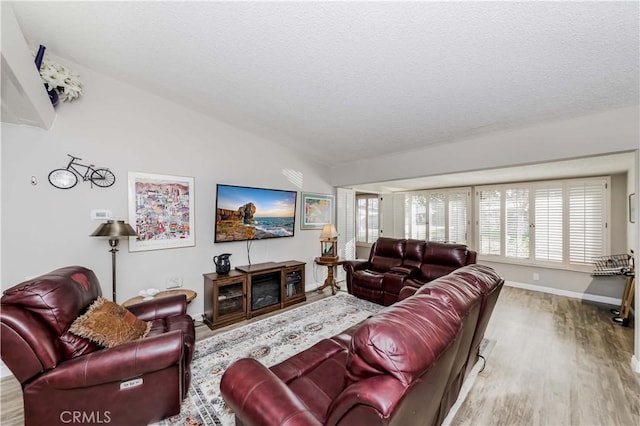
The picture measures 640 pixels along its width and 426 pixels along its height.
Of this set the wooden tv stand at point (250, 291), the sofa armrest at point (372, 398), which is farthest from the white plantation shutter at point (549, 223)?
the sofa armrest at point (372, 398)

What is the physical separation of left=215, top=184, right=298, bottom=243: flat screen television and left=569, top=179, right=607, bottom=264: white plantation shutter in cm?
502

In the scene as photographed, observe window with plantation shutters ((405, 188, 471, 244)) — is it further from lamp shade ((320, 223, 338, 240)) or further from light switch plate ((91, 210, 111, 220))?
light switch plate ((91, 210, 111, 220))

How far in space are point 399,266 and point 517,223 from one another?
114 inches

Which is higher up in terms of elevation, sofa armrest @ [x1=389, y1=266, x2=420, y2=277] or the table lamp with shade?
the table lamp with shade

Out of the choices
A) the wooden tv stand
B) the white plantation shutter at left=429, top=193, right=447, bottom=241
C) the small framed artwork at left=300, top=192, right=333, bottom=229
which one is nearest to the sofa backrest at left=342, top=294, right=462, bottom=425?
the wooden tv stand

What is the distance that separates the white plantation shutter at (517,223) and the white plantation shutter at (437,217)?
49.5 inches

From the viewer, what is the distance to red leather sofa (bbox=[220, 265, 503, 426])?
2.48 feet

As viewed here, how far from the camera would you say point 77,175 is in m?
2.51

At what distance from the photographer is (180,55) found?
216 centimetres

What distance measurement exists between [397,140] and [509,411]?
3073 mm

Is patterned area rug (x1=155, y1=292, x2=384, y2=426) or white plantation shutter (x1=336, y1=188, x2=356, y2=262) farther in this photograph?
white plantation shutter (x1=336, y1=188, x2=356, y2=262)

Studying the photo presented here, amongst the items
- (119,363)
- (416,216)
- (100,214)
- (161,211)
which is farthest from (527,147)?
(100,214)

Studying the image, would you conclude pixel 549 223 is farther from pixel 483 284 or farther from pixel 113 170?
pixel 113 170

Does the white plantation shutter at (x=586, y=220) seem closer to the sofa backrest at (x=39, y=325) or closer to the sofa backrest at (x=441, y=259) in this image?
the sofa backrest at (x=441, y=259)
